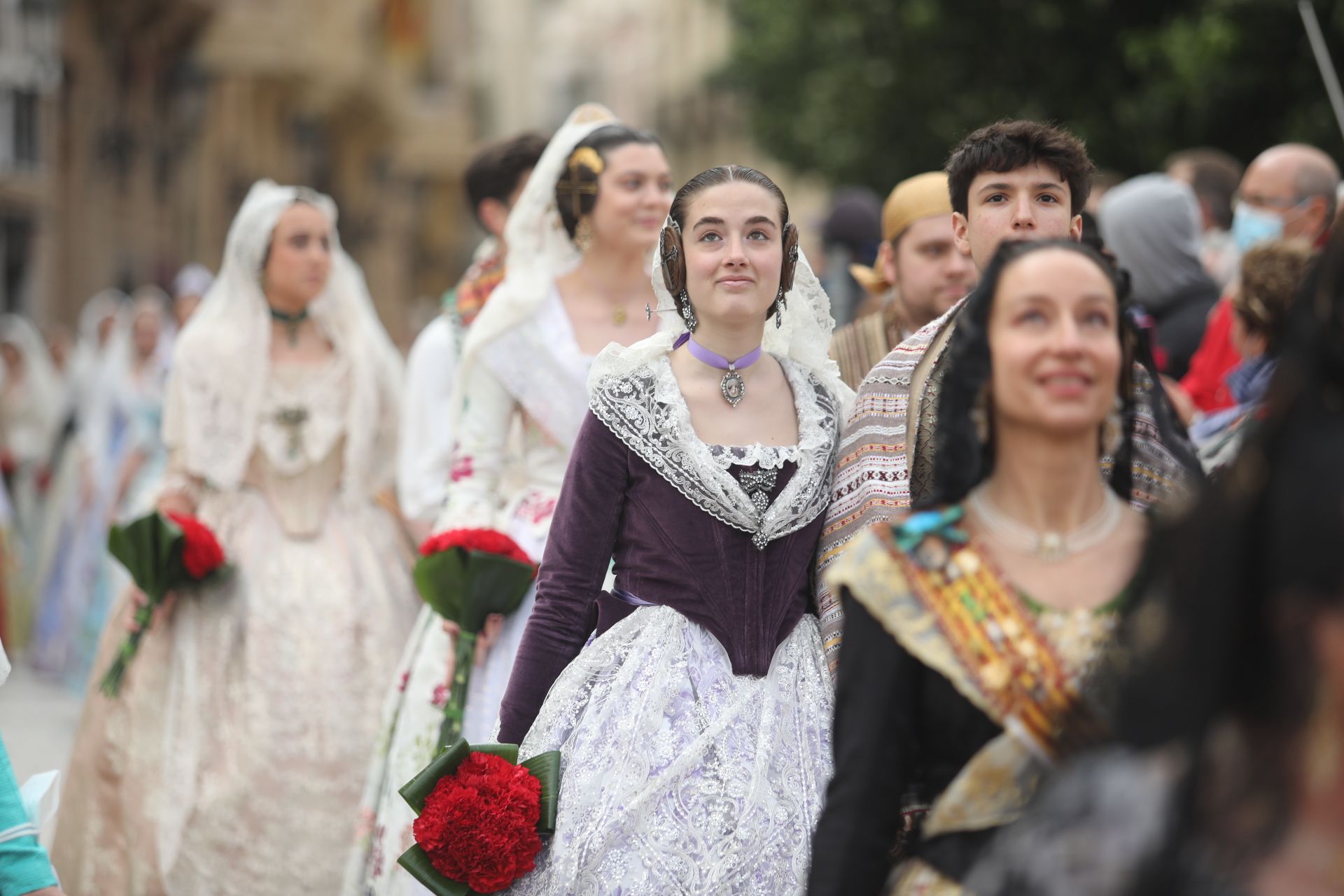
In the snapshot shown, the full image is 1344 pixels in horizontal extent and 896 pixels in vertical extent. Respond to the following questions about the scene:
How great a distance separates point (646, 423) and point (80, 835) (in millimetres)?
3347

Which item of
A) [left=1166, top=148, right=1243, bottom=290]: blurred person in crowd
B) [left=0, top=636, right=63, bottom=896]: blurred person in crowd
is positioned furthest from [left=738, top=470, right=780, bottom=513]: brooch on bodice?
[left=1166, top=148, right=1243, bottom=290]: blurred person in crowd

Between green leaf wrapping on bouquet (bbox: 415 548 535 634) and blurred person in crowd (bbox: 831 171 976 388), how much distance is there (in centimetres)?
112

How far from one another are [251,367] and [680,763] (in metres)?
3.47

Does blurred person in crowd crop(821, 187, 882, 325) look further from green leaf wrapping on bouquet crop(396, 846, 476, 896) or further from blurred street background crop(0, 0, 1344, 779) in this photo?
green leaf wrapping on bouquet crop(396, 846, 476, 896)

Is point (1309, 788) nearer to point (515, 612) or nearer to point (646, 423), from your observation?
point (646, 423)

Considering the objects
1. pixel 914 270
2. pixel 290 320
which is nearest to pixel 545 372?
pixel 914 270

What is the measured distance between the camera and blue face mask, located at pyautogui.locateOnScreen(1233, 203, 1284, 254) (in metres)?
6.59

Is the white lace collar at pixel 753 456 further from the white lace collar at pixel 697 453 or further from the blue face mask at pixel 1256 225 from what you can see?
the blue face mask at pixel 1256 225

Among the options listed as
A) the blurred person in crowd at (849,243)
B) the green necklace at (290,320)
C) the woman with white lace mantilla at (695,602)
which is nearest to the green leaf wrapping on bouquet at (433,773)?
the woman with white lace mantilla at (695,602)

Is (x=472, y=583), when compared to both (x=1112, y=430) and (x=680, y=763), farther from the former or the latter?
(x=1112, y=430)

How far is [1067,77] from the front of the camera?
13.5m

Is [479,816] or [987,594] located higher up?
[987,594]

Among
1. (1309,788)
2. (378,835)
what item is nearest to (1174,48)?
(378,835)

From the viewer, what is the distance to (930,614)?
8.92ft
